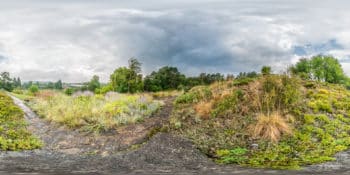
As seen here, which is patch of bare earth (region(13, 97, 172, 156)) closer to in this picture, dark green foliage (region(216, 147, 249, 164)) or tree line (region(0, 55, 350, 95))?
dark green foliage (region(216, 147, 249, 164))

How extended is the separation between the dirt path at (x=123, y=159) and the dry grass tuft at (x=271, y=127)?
1901 millimetres

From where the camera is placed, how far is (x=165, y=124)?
45.8ft

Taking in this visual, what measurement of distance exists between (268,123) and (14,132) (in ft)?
28.8

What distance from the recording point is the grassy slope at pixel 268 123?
11.3 m

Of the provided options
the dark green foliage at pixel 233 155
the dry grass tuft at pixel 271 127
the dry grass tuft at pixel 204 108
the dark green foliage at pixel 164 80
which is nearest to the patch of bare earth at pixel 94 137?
the dry grass tuft at pixel 204 108

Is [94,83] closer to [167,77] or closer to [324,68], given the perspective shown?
[167,77]

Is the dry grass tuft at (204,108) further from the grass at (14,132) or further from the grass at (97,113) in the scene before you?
the grass at (14,132)

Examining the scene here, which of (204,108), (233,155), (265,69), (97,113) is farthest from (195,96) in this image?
(233,155)

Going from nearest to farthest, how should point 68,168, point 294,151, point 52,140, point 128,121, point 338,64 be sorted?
point 68,168
point 294,151
point 52,140
point 128,121
point 338,64

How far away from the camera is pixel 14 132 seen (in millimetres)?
14219

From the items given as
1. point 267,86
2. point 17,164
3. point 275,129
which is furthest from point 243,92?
point 17,164

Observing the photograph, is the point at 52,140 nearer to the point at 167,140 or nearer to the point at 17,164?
the point at 17,164

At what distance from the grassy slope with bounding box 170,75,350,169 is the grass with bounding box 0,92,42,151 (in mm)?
4802

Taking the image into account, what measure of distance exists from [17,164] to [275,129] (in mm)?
7523
